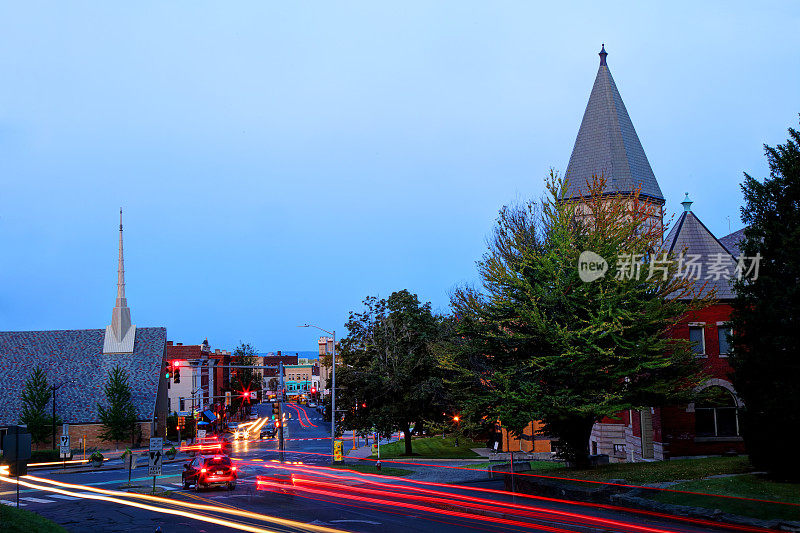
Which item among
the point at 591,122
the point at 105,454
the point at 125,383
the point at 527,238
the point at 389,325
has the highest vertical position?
the point at 591,122

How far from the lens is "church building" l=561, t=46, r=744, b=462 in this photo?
124 ft

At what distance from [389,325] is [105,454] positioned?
3607cm

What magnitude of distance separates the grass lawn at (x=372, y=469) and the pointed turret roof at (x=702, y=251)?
20.3m

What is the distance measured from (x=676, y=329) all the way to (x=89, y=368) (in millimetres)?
64425

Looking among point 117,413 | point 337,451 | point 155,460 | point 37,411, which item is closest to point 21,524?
point 155,460

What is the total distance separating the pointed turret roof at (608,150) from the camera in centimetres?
5209

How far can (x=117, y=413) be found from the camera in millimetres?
71188

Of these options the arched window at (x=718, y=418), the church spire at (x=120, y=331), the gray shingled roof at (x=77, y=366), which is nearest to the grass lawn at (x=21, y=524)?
the arched window at (x=718, y=418)

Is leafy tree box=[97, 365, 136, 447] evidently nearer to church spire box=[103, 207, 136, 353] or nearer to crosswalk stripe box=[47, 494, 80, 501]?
church spire box=[103, 207, 136, 353]

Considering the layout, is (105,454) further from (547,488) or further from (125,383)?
(547,488)

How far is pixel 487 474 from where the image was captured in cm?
3866

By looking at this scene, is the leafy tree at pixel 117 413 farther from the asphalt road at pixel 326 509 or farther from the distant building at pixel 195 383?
the asphalt road at pixel 326 509

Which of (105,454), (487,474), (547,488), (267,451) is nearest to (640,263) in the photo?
(547,488)

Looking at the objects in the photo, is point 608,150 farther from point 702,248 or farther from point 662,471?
point 662,471
